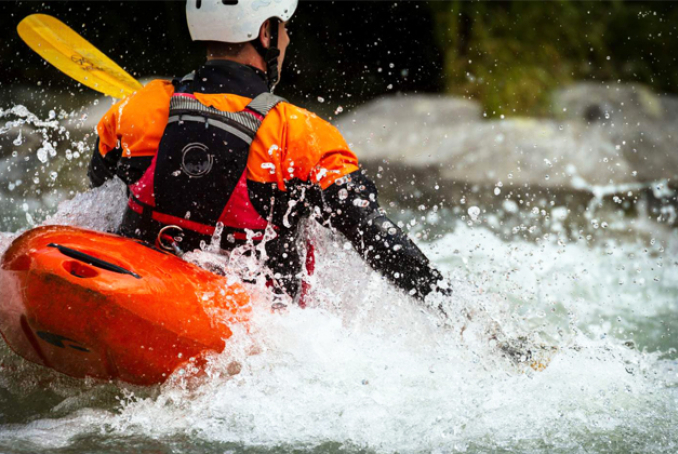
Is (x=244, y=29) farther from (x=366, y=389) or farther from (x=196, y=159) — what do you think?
(x=366, y=389)

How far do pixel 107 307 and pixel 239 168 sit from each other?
0.55 m

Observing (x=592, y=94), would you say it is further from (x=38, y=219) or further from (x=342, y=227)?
(x=342, y=227)

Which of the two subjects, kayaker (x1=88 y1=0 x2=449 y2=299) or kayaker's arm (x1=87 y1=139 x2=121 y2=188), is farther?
kayaker's arm (x1=87 y1=139 x2=121 y2=188)

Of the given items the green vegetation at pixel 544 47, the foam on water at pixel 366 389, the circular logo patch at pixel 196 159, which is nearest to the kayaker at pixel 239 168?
the circular logo patch at pixel 196 159

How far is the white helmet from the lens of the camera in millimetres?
2471

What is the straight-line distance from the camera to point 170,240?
2.40 meters

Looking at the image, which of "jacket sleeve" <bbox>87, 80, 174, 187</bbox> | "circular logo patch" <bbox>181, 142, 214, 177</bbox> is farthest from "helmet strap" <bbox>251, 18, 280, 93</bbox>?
"circular logo patch" <bbox>181, 142, 214, 177</bbox>

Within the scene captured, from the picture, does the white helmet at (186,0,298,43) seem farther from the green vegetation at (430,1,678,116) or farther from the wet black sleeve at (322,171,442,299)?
the green vegetation at (430,1,678,116)

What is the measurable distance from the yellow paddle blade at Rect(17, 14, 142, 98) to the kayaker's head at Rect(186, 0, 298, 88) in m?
0.65

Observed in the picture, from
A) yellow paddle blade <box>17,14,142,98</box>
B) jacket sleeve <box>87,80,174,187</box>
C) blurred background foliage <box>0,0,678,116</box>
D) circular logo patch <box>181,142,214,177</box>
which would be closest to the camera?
circular logo patch <box>181,142,214,177</box>

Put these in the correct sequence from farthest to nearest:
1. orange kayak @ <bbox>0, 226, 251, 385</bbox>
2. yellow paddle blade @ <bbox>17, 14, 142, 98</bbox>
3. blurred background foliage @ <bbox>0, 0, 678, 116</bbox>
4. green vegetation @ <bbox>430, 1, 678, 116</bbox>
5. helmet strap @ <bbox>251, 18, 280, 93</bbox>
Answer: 1. blurred background foliage @ <bbox>0, 0, 678, 116</bbox>
2. green vegetation @ <bbox>430, 1, 678, 116</bbox>
3. yellow paddle blade @ <bbox>17, 14, 142, 98</bbox>
4. helmet strap @ <bbox>251, 18, 280, 93</bbox>
5. orange kayak @ <bbox>0, 226, 251, 385</bbox>

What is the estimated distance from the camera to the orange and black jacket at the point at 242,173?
7.51 feet

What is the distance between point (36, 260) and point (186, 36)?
792 centimetres

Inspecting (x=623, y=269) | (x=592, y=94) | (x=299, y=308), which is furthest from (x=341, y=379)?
(x=592, y=94)
